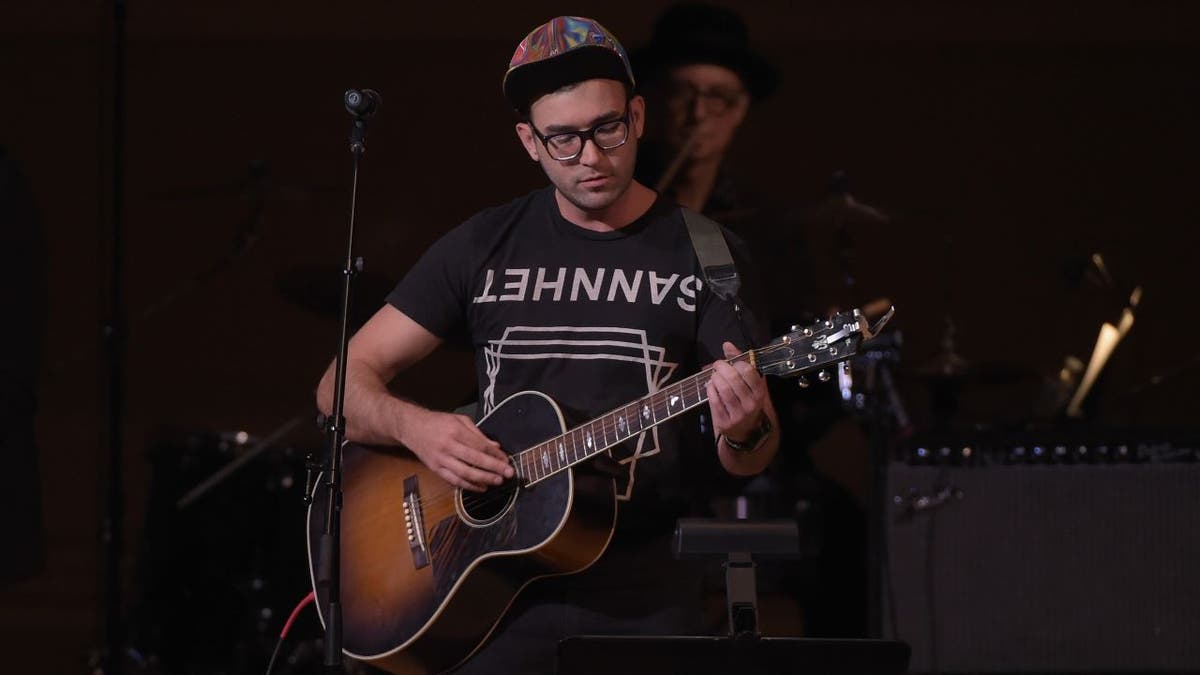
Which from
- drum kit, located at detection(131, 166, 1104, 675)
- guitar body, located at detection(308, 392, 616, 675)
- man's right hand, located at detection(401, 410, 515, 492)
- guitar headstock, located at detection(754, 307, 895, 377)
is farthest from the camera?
drum kit, located at detection(131, 166, 1104, 675)

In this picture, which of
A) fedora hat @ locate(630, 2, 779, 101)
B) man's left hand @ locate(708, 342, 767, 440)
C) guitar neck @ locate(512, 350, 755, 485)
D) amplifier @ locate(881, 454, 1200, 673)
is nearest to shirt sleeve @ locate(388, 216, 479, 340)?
guitar neck @ locate(512, 350, 755, 485)

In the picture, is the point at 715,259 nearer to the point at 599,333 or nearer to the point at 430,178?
the point at 599,333

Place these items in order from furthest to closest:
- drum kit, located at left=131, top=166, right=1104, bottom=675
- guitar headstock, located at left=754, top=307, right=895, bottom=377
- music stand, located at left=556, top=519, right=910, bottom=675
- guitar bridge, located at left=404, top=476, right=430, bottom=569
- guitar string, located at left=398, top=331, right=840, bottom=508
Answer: drum kit, located at left=131, top=166, right=1104, bottom=675
guitar bridge, located at left=404, top=476, right=430, bottom=569
guitar string, located at left=398, top=331, right=840, bottom=508
guitar headstock, located at left=754, top=307, right=895, bottom=377
music stand, located at left=556, top=519, right=910, bottom=675

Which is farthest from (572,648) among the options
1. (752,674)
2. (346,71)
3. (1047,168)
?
(1047,168)

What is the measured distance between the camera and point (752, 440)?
2.70 m

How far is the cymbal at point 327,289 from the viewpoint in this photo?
15.5ft

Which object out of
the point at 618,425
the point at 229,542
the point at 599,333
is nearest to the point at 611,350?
the point at 599,333

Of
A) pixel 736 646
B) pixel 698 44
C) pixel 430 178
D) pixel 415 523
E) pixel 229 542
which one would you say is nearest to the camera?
pixel 736 646

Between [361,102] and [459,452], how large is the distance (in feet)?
2.46

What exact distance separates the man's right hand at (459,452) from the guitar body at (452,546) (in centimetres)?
5

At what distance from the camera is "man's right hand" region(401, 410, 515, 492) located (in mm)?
2863

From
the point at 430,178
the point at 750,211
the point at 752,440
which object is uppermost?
the point at 430,178

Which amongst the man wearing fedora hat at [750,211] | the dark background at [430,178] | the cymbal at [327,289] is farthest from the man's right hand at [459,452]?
the dark background at [430,178]

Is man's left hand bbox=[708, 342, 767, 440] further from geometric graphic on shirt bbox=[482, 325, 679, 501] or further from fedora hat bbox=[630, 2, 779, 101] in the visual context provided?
fedora hat bbox=[630, 2, 779, 101]
